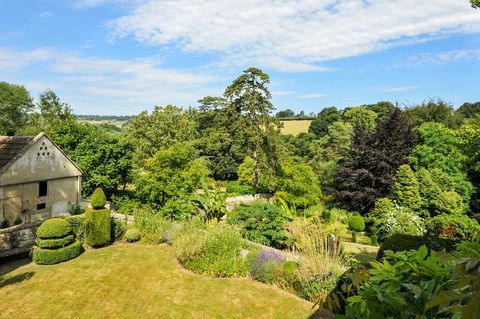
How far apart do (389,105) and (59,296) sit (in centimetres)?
5608

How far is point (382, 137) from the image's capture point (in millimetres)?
22922

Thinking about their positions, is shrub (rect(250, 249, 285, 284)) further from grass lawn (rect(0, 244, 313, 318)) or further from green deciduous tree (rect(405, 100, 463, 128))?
green deciduous tree (rect(405, 100, 463, 128))

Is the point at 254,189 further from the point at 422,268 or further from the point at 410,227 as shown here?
the point at 422,268

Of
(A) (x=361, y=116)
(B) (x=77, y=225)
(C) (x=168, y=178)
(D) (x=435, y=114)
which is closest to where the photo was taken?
(B) (x=77, y=225)

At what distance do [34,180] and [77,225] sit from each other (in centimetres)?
395

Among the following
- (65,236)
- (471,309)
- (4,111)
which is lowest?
(65,236)

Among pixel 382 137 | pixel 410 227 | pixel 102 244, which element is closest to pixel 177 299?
pixel 102 244

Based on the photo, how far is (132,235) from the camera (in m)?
14.4

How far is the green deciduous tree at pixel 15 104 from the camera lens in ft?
148

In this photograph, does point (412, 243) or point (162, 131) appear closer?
point (412, 243)

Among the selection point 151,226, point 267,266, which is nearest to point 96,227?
point 151,226

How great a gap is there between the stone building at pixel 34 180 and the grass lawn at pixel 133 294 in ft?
15.1

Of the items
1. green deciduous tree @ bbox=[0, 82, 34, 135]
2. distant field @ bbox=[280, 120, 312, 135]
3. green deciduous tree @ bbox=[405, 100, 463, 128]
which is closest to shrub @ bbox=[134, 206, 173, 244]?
green deciduous tree @ bbox=[405, 100, 463, 128]

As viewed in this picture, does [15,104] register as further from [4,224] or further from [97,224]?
[97,224]
